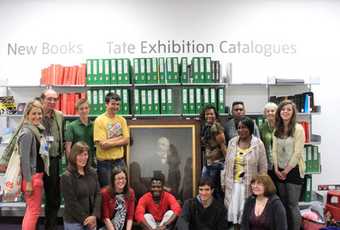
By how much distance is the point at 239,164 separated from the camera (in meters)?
3.49

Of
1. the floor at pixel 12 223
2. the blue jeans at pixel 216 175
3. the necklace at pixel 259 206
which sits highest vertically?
the blue jeans at pixel 216 175

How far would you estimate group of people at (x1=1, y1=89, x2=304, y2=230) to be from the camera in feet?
11.1

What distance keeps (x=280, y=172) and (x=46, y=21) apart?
3719mm

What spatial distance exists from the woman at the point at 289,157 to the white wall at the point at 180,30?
165 cm

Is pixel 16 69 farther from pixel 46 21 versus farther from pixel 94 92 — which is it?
pixel 94 92

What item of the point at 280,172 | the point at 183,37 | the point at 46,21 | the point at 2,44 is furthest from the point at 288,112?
the point at 2,44

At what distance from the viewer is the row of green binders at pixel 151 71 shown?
484 centimetres

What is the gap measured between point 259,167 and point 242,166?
17 cm

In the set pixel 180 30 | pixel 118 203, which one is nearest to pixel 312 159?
pixel 180 30

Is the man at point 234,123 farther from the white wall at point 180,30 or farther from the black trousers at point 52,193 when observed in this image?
the black trousers at point 52,193

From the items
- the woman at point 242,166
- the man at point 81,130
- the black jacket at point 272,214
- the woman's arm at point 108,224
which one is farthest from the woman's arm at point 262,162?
the man at point 81,130

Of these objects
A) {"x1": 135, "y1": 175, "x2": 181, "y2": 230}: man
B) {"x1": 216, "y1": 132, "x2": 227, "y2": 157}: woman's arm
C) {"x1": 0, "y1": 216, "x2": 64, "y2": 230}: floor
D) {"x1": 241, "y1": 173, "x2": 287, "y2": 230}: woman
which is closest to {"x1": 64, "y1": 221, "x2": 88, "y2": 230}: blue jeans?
{"x1": 135, "y1": 175, "x2": 181, "y2": 230}: man

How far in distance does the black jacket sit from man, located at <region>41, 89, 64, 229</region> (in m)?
1.88

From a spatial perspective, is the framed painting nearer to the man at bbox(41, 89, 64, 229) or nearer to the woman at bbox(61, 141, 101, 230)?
the man at bbox(41, 89, 64, 229)
